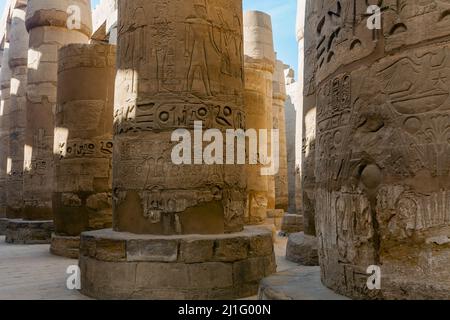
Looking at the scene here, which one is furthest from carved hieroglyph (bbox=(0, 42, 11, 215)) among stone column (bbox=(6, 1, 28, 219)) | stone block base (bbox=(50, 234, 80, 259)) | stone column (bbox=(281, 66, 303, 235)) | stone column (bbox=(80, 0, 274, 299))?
stone column (bbox=(80, 0, 274, 299))

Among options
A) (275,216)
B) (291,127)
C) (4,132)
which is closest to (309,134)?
(275,216)

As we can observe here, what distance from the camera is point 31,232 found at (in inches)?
421

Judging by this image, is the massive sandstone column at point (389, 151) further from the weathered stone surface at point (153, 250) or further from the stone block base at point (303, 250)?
the stone block base at point (303, 250)

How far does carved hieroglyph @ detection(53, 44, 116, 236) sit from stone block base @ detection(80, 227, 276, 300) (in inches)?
129

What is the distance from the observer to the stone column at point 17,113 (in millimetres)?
13523

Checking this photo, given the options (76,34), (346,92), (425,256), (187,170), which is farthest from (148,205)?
(76,34)

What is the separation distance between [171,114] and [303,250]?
9.28ft

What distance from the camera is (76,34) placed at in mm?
12234

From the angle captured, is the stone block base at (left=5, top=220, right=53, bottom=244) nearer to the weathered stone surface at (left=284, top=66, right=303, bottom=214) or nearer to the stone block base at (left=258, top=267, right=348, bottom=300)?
the stone block base at (left=258, top=267, right=348, bottom=300)

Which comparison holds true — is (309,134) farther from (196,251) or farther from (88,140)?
(88,140)

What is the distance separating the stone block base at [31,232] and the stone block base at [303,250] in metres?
6.02

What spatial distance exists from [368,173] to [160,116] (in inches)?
117

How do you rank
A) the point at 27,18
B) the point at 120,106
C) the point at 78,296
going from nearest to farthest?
the point at 78,296, the point at 120,106, the point at 27,18

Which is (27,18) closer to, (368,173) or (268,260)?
(268,260)
